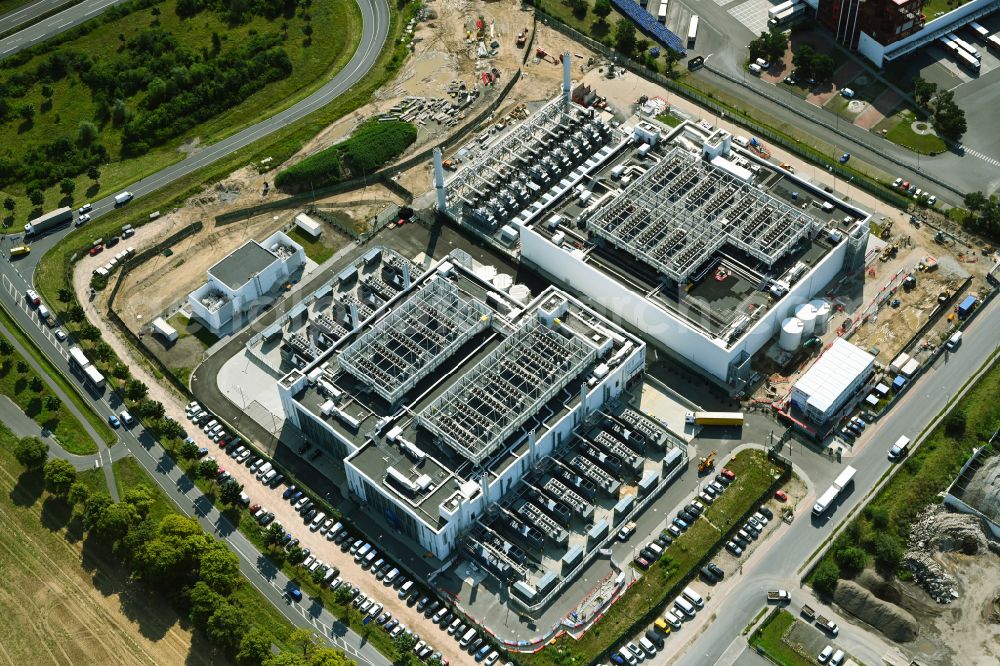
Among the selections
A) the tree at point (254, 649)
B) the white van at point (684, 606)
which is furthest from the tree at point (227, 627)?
the white van at point (684, 606)

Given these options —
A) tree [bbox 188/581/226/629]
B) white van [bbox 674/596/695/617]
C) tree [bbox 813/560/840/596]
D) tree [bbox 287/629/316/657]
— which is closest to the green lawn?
tree [bbox 813/560/840/596]

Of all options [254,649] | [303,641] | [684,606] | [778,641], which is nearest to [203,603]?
[254,649]

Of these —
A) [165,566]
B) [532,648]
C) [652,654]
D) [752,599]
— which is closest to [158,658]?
[165,566]

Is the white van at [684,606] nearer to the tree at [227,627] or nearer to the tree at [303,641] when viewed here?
the tree at [303,641]

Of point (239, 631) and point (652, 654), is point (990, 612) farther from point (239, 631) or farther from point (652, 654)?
point (239, 631)

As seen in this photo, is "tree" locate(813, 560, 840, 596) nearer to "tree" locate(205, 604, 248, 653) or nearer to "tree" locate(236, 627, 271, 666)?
"tree" locate(236, 627, 271, 666)

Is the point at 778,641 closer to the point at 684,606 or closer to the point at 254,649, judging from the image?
the point at 684,606
